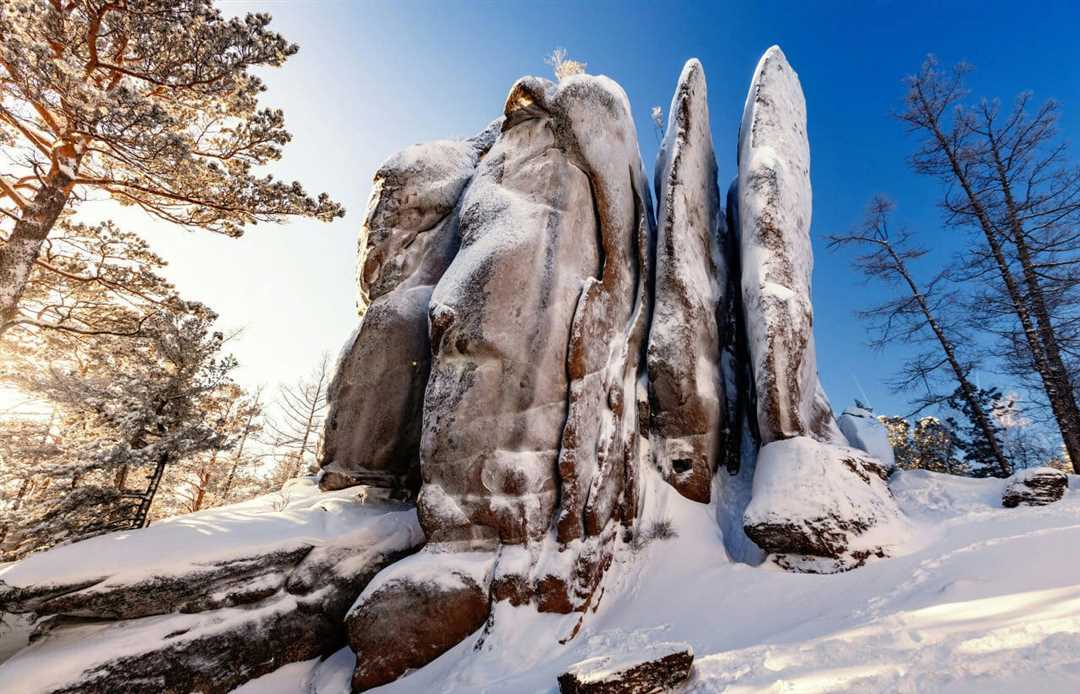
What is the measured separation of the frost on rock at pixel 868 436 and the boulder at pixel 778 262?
207cm

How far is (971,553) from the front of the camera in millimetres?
4875

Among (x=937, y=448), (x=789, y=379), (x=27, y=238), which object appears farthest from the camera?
(x=937, y=448)

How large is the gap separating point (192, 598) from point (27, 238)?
7.25 metres

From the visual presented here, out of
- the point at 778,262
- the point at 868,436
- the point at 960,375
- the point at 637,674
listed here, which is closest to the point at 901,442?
the point at 960,375

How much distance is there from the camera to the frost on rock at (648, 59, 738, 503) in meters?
8.55

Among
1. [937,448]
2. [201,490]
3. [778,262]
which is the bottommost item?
[201,490]

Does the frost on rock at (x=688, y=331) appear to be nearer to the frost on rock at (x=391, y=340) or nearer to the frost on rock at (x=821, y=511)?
the frost on rock at (x=821, y=511)

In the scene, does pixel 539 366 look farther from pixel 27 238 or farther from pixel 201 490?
pixel 201 490

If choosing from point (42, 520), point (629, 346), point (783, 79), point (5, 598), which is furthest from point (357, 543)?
point (783, 79)

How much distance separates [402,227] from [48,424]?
17.1 m

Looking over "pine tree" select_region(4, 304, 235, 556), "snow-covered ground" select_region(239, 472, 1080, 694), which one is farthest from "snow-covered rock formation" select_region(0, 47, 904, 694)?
"pine tree" select_region(4, 304, 235, 556)

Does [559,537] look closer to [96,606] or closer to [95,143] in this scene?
[96,606]

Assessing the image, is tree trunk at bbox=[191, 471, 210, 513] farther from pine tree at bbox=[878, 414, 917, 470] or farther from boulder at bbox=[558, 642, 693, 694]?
pine tree at bbox=[878, 414, 917, 470]

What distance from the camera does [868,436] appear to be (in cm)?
1090
